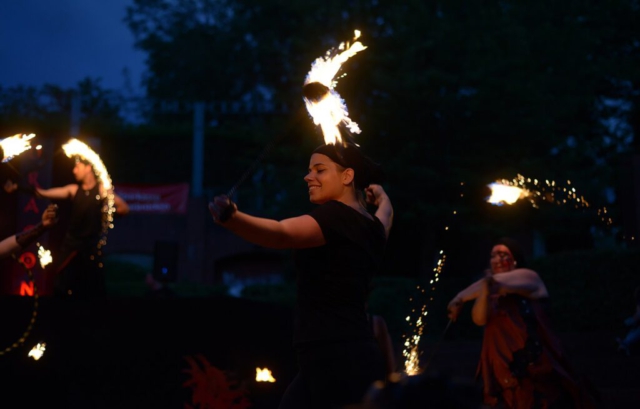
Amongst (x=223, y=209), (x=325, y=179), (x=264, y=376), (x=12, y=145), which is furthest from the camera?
(x=264, y=376)

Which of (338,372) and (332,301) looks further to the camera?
(332,301)

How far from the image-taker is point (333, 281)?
12.1ft

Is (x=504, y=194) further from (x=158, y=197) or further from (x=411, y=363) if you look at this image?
(x=158, y=197)

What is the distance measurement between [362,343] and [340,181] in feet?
2.63

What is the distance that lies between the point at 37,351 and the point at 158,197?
23488 millimetres

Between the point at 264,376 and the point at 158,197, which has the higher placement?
the point at 158,197

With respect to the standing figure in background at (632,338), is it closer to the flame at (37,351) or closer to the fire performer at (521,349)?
the fire performer at (521,349)

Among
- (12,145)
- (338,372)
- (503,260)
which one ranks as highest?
(12,145)

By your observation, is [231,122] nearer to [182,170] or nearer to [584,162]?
[182,170]

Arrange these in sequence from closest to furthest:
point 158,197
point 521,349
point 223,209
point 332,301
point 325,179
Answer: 1. point 223,209
2. point 332,301
3. point 325,179
4. point 521,349
5. point 158,197

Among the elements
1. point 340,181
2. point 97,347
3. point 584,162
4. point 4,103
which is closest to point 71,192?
point 97,347

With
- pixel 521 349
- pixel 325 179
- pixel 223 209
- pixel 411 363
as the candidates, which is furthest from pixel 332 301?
pixel 411 363

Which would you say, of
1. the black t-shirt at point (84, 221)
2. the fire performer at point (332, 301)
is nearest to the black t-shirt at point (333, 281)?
the fire performer at point (332, 301)

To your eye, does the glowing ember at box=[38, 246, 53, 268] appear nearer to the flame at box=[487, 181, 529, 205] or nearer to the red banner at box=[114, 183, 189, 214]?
the flame at box=[487, 181, 529, 205]
